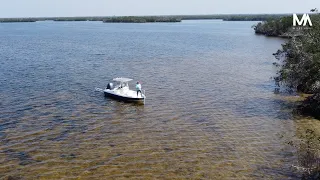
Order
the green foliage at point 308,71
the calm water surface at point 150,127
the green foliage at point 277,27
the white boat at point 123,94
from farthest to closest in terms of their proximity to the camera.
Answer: the green foliage at point 277,27 → the white boat at point 123,94 → the green foliage at point 308,71 → the calm water surface at point 150,127

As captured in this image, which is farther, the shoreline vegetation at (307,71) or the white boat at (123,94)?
Result: the white boat at (123,94)

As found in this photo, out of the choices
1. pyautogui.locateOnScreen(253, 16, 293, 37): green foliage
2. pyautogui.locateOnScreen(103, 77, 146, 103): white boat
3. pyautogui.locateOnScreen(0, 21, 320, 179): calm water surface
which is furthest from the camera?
pyautogui.locateOnScreen(253, 16, 293, 37): green foliage

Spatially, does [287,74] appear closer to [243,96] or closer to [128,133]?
[243,96]

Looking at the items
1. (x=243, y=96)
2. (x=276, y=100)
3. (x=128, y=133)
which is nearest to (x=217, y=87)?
(x=243, y=96)

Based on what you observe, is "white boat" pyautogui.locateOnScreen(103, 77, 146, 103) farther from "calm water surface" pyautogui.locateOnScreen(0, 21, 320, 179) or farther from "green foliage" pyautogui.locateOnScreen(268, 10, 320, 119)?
"green foliage" pyautogui.locateOnScreen(268, 10, 320, 119)

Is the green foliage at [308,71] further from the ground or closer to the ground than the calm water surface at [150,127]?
further from the ground

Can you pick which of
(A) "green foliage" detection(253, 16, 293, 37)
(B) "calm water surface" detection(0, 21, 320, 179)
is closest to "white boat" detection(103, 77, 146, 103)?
(B) "calm water surface" detection(0, 21, 320, 179)

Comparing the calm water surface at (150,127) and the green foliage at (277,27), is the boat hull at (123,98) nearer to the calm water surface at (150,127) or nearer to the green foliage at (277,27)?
the calm water surface at (150,127)

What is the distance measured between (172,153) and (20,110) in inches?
563

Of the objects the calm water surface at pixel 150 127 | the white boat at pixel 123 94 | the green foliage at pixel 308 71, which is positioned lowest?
the calm water surface at pixel 150 127

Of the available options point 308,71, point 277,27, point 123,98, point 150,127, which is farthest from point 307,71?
point 277,27

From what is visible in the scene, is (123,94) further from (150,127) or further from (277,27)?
(277,27)

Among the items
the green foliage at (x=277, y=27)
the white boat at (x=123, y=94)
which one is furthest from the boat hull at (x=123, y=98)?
the green foliage at (x=277, y=27)

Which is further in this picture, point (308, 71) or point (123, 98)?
point (123, 98)
